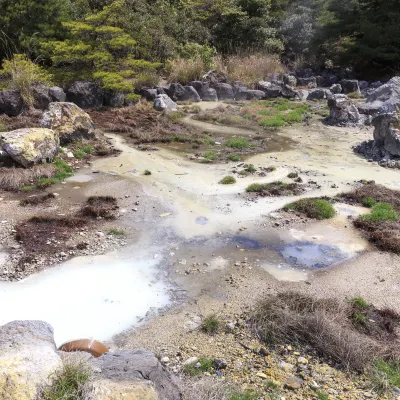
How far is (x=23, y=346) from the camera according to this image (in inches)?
155

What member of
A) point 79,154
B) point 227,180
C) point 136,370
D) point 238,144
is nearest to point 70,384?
point 136,370

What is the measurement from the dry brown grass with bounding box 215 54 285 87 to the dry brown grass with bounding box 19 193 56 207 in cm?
1784

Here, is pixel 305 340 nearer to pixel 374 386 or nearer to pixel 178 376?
pixel 374 386

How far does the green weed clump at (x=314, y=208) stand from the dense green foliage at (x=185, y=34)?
41.0 ft

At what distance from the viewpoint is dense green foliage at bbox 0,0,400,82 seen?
20297mm

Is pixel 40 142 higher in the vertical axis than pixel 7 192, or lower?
higher

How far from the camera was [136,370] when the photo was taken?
396 centimetres

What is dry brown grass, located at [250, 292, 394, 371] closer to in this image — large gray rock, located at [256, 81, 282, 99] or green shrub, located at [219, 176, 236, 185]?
green shrub, located at [219, 176, 236, 185]

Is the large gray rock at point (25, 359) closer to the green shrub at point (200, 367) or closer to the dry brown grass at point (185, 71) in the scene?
the green shrub at point (200, 367)

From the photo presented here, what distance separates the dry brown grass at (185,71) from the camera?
2461cm

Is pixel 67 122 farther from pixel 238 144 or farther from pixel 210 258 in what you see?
pixel 210 258

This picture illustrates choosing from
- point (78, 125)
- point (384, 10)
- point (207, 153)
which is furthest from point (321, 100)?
point (78, 125)

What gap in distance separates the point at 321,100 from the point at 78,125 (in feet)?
50.7

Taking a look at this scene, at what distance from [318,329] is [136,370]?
2.73 meters
